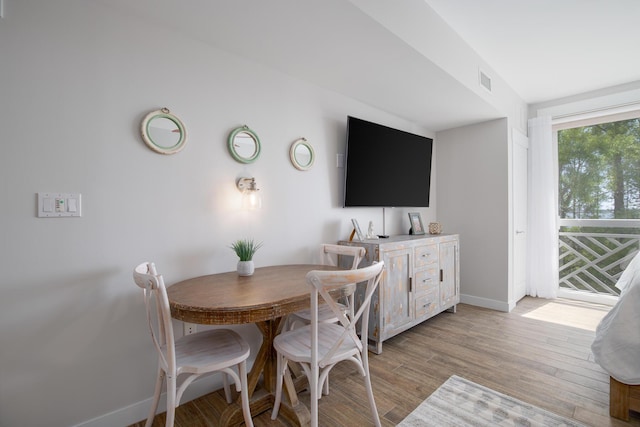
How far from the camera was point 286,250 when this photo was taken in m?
Answer: 2.37

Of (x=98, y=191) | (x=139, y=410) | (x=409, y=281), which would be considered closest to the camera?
(x=98, y=191)

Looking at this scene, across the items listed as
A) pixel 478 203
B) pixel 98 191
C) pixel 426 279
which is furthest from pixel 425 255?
pixel 98 191

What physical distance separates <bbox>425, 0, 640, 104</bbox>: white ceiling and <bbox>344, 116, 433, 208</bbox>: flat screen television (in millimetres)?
1014

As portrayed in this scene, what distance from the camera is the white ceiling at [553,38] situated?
2.10 m

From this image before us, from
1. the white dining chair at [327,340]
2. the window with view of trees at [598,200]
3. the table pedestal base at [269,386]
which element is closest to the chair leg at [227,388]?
the table pedestal base at [269,386]

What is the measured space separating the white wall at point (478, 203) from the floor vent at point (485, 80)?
→ 0.71m

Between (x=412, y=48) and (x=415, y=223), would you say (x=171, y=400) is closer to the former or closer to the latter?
(x=412, y=48)

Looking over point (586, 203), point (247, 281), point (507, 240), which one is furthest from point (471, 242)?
point (247, 281)

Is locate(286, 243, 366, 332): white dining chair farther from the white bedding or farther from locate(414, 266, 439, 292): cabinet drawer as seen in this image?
the white bedding

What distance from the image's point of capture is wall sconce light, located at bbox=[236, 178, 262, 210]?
6.75 ft

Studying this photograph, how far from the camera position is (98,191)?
156cm

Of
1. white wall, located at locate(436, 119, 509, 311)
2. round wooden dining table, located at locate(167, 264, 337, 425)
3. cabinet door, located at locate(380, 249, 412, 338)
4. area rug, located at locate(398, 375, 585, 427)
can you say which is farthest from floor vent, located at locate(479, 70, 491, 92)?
area rug, located at locate(398, 375, 585, 427)

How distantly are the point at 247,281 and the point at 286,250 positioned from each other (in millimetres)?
657

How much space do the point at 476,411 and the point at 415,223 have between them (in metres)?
Result: 2.03
